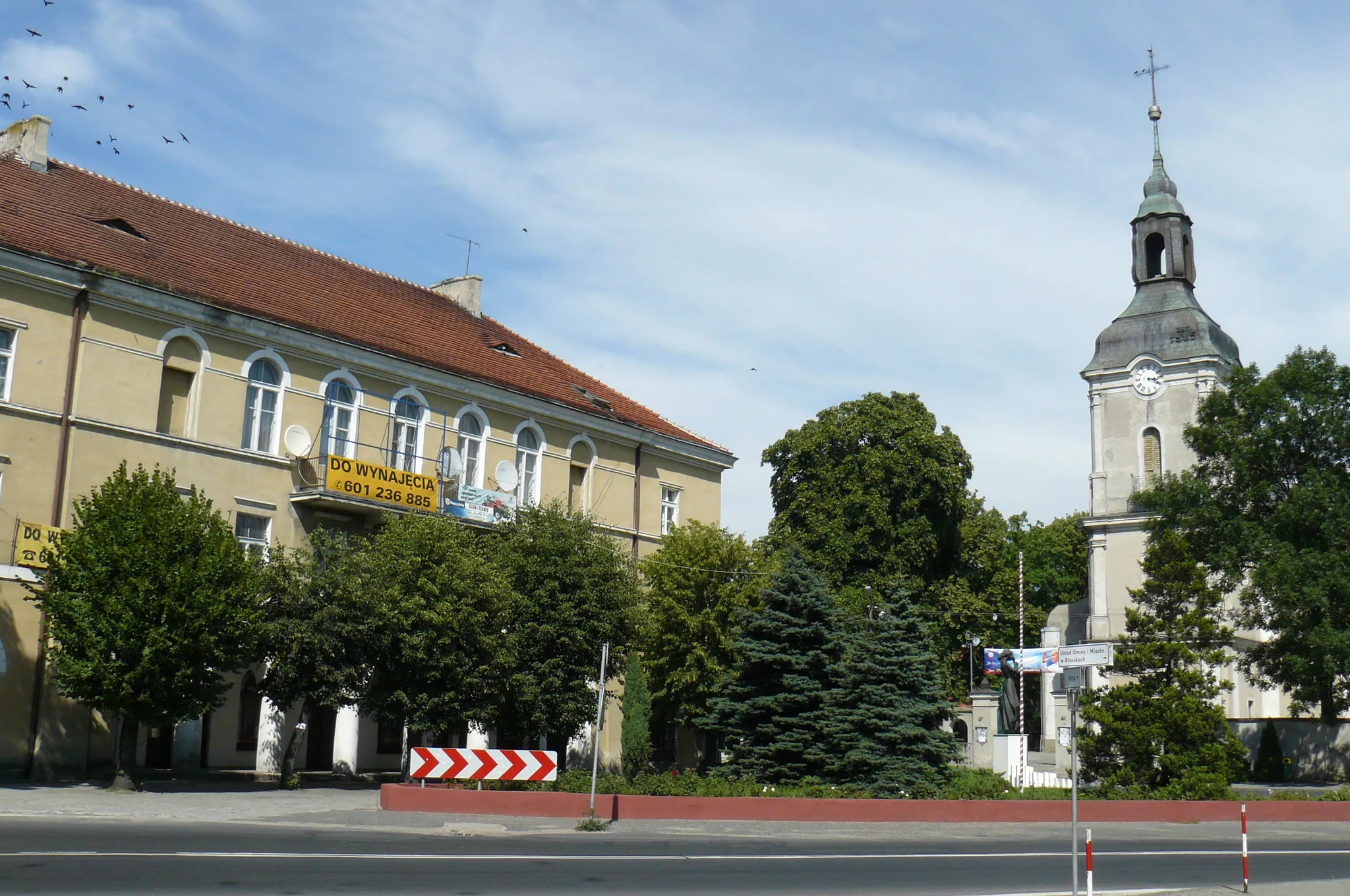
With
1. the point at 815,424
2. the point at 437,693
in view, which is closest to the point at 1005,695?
the point at 815,424

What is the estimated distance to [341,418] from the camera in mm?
32500

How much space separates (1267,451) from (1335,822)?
1397cm

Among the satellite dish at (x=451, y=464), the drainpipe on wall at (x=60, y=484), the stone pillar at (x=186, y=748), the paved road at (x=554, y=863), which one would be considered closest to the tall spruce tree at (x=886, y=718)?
the paved road at (x=554, y=863)

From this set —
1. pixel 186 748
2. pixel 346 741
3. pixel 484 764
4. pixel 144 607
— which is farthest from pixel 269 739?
pixel 484 764

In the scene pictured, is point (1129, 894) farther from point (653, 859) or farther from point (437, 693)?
point (437, 693)

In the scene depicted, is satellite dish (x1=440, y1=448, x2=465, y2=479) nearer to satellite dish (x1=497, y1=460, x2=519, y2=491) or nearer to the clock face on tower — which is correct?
satellite dish (x1=497, y1=460, x2=519, y2=491)

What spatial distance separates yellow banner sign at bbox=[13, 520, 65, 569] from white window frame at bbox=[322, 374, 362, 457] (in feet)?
24.9

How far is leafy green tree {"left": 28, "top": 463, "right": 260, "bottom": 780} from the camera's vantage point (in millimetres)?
22891

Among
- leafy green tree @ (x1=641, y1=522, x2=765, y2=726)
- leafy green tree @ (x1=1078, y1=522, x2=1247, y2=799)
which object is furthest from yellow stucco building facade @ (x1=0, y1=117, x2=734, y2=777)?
leafy green tree @ (x1=1078, y1=522, x2=1247, y2=799)

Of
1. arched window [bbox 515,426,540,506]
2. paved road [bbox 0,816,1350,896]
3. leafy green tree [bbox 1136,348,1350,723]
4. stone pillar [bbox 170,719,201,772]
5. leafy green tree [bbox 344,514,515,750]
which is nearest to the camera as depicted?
paved road [bbox 0,816,1350,896]

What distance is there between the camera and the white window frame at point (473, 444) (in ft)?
115

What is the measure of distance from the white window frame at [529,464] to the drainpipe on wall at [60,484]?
12.6m

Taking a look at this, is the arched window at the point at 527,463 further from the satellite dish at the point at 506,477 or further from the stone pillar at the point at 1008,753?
the stone pillar at the point at 1008,753

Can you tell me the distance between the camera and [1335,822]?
29031 mm
